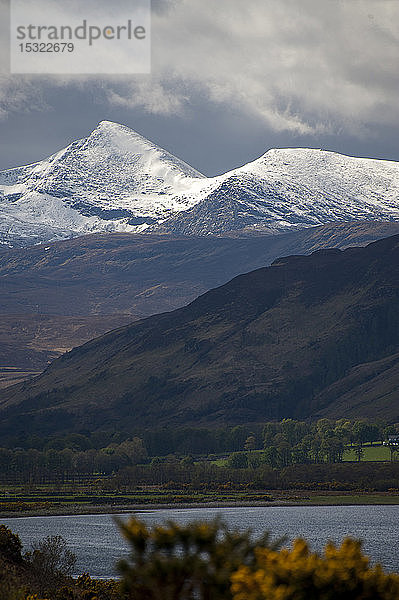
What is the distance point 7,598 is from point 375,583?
23242mm

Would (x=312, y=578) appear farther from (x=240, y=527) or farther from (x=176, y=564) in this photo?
(x=240, y=527)

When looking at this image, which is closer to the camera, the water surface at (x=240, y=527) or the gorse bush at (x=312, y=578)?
the gorse bush at (x=312, y=578)

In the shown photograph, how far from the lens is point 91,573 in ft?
372

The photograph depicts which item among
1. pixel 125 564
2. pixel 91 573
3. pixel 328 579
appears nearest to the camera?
pixel 328 579

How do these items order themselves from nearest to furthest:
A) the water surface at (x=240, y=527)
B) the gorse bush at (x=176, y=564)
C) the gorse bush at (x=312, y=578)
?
the gorse bush at (x=312, y=578) → the gorse bush at (x=176, y=564) → the water surface at (x=240, y=527)

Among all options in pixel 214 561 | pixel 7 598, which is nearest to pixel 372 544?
pixel 7 598

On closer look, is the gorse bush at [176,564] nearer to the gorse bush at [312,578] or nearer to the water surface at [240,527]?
the gorse bush at [312,578]

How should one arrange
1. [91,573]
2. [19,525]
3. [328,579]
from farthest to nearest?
[19,525] → [91,573] → [328,579]

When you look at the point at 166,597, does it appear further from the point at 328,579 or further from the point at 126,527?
the point at 328,579

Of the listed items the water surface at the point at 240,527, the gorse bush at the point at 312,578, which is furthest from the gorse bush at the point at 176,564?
the water surface at the point at 240,527

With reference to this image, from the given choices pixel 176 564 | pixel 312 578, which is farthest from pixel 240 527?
pixel 312 578

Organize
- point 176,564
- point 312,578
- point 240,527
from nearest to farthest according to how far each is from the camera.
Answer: point 312,578 → point 176,564 → point 240,527

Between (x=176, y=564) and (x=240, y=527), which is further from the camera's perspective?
(x=240, y=527)

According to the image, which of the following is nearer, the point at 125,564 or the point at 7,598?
→ the point at 125,564
